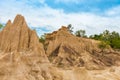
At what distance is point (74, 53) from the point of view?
55438 millimetres

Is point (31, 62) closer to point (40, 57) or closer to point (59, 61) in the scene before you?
point (40, 57)

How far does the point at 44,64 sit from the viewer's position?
34.0 metres

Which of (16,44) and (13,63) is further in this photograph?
(16,44)

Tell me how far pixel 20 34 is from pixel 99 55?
86.2 ft

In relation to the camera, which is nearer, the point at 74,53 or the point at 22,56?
the point at 22,56

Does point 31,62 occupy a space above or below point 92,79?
above

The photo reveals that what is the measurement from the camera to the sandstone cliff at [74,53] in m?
52.8

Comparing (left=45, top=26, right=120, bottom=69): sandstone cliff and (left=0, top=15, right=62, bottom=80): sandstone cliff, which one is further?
(left=45, top=26, right=120, bottom=69): sandstone cliff

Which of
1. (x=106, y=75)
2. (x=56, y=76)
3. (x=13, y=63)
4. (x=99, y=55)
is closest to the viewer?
(x=13, y=63)

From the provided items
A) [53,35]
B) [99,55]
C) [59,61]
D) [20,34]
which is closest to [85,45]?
[99,55]

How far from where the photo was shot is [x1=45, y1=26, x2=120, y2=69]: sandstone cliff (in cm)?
5284

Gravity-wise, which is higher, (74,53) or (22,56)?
(22,56)

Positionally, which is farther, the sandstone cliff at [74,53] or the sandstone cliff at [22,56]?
the sandstone cliff at [74,53]

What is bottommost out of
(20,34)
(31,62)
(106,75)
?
(106,75)
